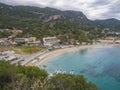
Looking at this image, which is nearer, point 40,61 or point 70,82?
point 70,82

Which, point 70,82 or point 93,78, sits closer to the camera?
point 70,82

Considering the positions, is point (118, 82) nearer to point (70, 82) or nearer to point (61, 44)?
point (70, 82)

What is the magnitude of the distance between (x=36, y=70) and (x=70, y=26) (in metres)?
98.3

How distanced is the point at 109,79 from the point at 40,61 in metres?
22.2

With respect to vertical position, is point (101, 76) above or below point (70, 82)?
below

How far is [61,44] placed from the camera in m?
96.1

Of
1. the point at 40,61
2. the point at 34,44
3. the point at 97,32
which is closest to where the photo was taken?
the point at 40,61

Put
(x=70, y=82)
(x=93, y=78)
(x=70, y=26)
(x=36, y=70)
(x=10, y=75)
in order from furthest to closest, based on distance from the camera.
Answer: (x=70, y=26), (x=93, y=78), (x=36, y=70), (x=10, y=75), (x=70, y=82)

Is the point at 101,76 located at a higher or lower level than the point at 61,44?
higher

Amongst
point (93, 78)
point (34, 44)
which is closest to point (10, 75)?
point (93, 78)

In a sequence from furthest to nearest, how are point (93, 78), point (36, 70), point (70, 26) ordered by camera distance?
point (70, 26), point (93, 78), point (36, 70)

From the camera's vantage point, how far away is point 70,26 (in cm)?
12312

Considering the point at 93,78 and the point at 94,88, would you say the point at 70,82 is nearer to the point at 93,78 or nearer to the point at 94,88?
the point at 94,88

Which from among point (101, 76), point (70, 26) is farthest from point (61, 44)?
point (101, 76)
